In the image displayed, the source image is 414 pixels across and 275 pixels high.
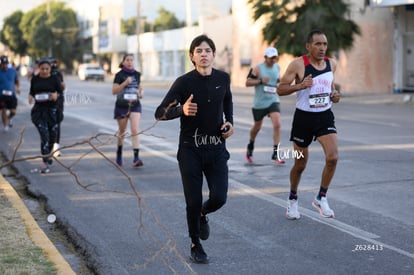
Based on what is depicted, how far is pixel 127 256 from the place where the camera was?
6523mm

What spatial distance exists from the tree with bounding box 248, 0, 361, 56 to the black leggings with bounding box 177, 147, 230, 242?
83.7ft

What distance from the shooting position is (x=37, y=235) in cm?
712

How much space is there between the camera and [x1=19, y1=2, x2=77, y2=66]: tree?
94.9 meters

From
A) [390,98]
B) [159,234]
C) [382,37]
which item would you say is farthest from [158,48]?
[159,234]

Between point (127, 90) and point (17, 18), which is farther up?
point (17, 18)

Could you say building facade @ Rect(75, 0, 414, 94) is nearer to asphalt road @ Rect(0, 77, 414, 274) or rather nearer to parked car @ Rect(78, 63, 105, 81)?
parked car @ Rect(78, 63, 105, 81)

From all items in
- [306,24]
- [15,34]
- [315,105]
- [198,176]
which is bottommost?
[198,176]

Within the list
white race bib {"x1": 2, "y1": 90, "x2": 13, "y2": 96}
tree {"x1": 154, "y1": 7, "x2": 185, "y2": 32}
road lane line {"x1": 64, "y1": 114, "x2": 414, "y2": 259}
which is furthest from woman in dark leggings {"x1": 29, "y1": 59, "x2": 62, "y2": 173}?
tree {"x1": 154, "y1": 7, "x2": 185, "y2": 32}

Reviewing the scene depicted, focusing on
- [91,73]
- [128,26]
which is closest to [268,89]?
[91,73]

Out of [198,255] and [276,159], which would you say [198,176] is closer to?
[198,255]

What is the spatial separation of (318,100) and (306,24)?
79.5 ft

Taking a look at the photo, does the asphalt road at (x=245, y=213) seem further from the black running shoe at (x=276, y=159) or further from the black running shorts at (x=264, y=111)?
the black running shorts at (x=264, y=111)

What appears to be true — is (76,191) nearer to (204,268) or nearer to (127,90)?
(127,90)

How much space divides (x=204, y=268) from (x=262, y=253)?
2.17 feet
